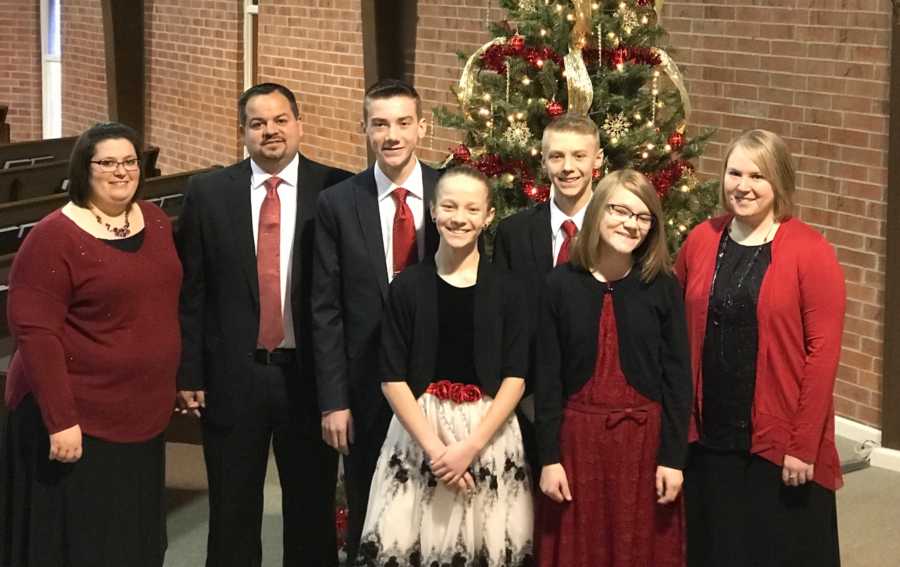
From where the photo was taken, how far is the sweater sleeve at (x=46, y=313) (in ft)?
11.7

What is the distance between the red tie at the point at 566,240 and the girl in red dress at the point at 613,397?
0.66ft

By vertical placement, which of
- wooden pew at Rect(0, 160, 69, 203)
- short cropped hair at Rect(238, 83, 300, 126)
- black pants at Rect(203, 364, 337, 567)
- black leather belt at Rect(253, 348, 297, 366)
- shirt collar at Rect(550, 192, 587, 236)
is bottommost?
black pants at Rect(203, 364, 337, 567)

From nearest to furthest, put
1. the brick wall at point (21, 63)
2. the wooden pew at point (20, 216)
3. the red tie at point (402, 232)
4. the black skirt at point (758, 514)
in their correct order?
the black skirt at point (758, 514) < the red tie at point (402, 232) < the wooden pew at point (20, 216) < the brick wall at point (21, 63)

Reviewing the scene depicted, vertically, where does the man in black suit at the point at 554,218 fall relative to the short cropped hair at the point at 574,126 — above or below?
below

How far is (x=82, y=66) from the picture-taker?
1319 centimetres

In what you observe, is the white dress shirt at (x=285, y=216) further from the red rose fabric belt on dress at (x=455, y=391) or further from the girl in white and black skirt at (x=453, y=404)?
the red rose fabric belt on dress at (x=455, y=391)

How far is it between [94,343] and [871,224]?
12.1 ft

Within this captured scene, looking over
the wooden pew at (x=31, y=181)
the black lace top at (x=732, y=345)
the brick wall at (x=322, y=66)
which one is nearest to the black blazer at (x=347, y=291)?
the black lace top at (x=732, y=345)

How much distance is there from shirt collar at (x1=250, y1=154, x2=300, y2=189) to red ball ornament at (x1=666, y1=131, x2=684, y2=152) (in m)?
1.52

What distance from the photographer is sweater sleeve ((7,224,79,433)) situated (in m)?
3.57

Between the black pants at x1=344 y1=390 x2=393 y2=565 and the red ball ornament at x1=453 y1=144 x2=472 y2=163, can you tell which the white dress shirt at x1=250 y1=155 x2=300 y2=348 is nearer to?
the black pants at x1=344 y1=390 x2=393 y2=565


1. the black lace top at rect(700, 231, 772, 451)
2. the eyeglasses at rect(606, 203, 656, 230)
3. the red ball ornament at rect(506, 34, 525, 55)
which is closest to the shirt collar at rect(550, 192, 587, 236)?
the eyeglasses at rect(606, 203, 656, 230)

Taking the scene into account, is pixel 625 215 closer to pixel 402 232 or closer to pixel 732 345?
pixel 732 345

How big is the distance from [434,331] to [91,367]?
0.95 meters
